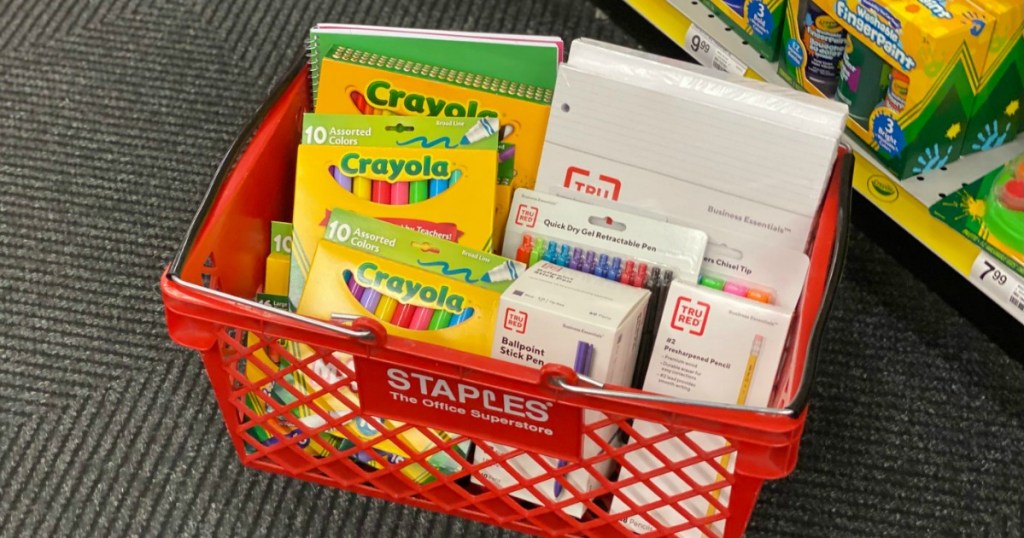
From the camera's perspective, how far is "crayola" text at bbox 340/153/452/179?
3.50ft

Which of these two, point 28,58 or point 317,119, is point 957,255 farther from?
point 28,58

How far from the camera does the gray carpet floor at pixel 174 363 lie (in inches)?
45.4

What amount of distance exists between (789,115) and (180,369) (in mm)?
770

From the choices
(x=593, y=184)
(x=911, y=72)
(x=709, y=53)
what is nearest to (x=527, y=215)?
(x=593, y=184)

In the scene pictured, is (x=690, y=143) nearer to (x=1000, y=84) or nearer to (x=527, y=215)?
(x=527, y=215)

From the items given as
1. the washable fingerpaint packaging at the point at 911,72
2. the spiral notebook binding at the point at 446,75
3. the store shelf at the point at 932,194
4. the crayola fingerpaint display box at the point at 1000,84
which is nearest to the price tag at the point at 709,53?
the store shelf at the point at 932,194

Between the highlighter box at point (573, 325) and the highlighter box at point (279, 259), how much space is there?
0.27 metres

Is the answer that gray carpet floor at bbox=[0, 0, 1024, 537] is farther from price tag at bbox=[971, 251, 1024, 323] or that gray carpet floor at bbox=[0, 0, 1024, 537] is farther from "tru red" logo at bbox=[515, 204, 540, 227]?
"tru red" logo at bbox=[515, 204, 540, 227]

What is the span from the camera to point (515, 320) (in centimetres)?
94

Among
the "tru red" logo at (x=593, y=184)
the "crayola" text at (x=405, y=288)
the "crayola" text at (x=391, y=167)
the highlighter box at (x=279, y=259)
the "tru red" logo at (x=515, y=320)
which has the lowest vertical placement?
the highlighter box at (x=279, y=259)

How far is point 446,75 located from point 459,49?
0.10 ft

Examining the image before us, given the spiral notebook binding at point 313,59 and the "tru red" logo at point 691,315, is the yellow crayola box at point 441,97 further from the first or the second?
the "tru red" logo at point 691,315

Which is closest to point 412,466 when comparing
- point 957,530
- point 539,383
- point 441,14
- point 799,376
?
point 539,383

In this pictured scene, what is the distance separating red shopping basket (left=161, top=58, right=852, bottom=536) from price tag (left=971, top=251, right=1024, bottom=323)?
265mm
